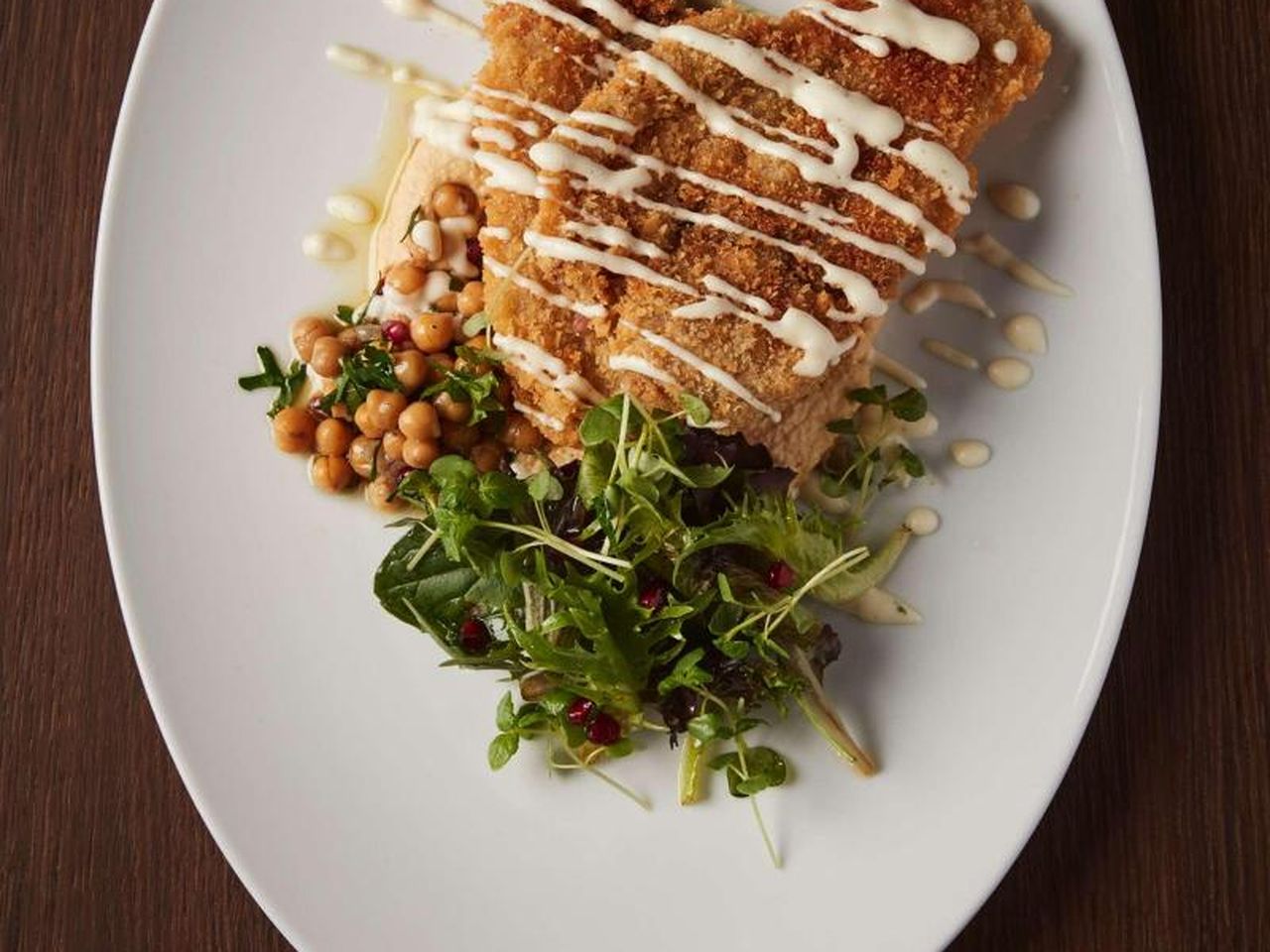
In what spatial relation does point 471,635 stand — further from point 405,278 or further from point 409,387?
point 405,278

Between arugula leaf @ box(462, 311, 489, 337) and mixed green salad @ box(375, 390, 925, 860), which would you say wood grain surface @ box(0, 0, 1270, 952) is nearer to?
mixed green salad @ box(375, 390, 925, 860)

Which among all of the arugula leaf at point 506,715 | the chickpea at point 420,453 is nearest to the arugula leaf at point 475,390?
the chickpea at point 420,453

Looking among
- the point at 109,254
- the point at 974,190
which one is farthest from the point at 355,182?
the point at 974,190

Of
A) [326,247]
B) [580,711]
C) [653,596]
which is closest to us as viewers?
[653,596]

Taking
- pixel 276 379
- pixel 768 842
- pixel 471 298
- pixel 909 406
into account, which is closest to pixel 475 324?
Answer: pixel 471 298

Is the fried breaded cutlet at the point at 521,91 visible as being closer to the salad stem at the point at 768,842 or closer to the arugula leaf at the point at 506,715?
the arugula leaf at the point at 506,715
